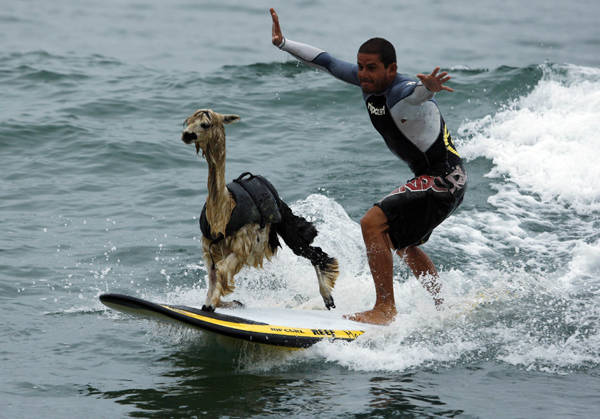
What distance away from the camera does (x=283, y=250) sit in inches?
333

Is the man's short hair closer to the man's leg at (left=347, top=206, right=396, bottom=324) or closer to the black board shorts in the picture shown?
the black board shorts

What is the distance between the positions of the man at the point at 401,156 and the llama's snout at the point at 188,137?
56.9 inches

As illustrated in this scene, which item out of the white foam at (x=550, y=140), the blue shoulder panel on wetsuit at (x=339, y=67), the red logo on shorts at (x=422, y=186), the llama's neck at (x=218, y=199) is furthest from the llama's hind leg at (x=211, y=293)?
the white foam at (x=550, y=140)

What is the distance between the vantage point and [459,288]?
26.6 ft

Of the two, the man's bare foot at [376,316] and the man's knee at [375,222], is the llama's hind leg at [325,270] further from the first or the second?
the man's knee at [375,222]

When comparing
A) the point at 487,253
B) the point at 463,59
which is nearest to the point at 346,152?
the point at 487,253

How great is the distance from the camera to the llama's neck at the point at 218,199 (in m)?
6.01

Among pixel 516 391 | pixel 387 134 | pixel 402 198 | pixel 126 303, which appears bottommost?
pixel 516 391

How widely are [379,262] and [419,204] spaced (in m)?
0.53

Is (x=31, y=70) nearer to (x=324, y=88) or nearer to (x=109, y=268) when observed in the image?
(x=324, y=88)

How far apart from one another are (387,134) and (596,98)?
8420mm

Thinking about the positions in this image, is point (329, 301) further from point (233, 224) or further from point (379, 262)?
point (233, 224)

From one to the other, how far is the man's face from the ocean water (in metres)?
1.80

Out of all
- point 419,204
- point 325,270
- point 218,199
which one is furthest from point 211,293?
point 419,204
